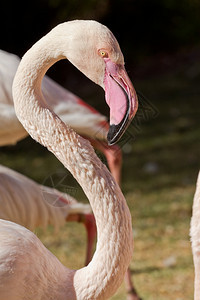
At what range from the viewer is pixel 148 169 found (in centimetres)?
496

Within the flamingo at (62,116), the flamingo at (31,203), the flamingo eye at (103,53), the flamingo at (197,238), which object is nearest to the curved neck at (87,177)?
the flamingo eye at (103,53)

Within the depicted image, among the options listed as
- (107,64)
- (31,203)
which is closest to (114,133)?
(107,64)

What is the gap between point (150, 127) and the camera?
5.98 m

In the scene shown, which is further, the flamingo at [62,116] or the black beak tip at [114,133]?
the flamingo at [62,116]

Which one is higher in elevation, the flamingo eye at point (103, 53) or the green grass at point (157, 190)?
the flamingo eye at point (103, 53)

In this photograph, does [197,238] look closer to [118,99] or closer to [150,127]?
[118,99]

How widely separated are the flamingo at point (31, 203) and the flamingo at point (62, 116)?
26 cm

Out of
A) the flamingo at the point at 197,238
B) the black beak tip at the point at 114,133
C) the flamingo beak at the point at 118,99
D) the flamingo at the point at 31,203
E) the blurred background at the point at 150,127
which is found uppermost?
the flamingo beak at the point at 118,99

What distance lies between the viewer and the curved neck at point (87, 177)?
1.81 meters

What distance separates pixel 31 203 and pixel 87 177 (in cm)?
88

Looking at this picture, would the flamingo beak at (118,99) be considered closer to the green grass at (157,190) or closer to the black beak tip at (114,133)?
the black beak tip at (114,133)

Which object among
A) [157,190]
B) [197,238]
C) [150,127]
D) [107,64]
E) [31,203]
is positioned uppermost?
[107,64]

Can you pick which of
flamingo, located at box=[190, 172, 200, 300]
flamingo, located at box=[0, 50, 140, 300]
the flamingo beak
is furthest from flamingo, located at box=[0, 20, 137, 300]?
flamingo, located at box=[0, 50, 140, 300]

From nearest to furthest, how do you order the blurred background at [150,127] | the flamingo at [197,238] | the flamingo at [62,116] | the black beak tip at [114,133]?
the black beak tip at [114,133] < the flamingo at [197,238] < the flamingo at [62,116] < the blurred background at [150,127]
